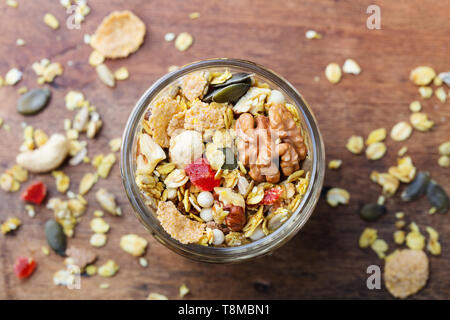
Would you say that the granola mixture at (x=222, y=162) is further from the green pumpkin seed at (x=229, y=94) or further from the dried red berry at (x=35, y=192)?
the dried red berry at (x=35, y=192)

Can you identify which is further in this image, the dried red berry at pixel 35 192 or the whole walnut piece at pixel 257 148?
the dried red berry at pixel 35 192

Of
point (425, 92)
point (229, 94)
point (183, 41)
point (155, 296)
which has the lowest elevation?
point (155, 296)

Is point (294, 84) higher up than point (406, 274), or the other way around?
point (294, 84)

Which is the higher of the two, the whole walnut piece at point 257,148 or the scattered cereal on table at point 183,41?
the scattered cereal on table at point 183,41

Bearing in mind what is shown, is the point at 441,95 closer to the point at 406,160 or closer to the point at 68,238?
the point at 406,160

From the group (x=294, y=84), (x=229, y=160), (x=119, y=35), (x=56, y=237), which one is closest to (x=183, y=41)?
(x=119, y=35)

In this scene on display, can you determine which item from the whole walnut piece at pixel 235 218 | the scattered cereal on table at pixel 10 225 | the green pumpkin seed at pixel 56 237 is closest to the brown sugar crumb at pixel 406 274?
the whole walnut piece at pixel 235 218

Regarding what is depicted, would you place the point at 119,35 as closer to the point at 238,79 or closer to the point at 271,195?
the point at 238,79

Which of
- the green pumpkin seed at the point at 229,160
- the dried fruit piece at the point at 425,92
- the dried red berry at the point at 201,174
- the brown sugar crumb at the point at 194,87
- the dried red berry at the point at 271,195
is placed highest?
the dried fruit piece at the point at 425,92
